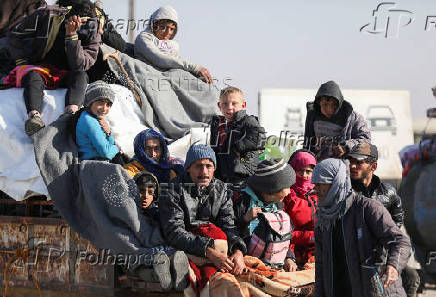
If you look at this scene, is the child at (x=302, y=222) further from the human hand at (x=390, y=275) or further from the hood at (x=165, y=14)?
the hood at (x=165, y=14)

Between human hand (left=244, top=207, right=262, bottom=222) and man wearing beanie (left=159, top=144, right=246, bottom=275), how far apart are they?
10 centimetres

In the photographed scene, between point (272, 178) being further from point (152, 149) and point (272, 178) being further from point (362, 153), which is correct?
point (152, 149)

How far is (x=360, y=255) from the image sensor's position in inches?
148

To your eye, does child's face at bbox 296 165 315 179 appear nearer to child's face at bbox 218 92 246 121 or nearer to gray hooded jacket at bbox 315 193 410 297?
child's face at bbox 218 92 246 121

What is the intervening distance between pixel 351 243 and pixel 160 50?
4.21 meters

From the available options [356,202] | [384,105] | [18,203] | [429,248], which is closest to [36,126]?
[18,203]

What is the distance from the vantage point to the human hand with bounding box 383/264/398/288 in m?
3.56

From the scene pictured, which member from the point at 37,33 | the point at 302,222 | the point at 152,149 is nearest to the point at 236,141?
the point at 152,149

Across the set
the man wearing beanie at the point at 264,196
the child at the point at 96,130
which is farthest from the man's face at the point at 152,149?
the man wearing beanie at the point at 264,196

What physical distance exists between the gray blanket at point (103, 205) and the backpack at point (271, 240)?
2.24 feet

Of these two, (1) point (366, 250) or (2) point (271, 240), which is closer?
(1) point (366, 250)

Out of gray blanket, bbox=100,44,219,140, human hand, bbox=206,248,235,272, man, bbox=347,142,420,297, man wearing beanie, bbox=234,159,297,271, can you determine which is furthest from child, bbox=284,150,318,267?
gray blanket, bbox=100,44,219,140

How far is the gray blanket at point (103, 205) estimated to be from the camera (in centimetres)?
461

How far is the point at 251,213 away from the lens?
474 centimetres
